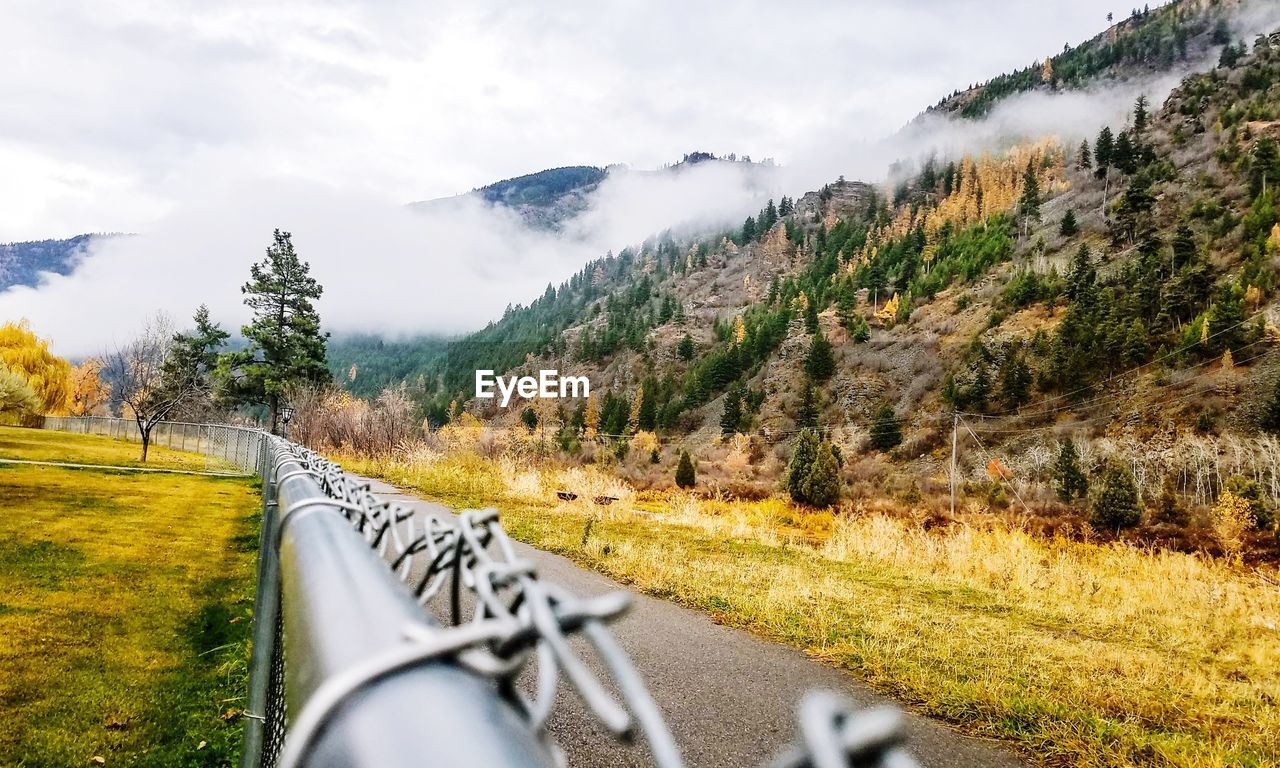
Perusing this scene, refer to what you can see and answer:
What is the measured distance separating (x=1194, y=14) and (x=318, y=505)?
600 feet

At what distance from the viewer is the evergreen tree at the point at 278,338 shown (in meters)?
37.2

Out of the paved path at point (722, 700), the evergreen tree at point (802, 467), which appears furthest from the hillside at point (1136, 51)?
the paved path at point (722, 700)

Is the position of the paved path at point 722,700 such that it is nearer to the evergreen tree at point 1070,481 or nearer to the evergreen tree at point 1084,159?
the evergreen tree at point 1070,481

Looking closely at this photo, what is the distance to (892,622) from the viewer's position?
6.57 metres

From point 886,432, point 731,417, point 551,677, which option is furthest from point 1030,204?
point 551,677

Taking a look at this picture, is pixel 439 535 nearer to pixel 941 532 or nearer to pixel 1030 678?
pixel 1030 678

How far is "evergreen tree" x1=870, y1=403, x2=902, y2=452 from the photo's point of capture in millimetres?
52875

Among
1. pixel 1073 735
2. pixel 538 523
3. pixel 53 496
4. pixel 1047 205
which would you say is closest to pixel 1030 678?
pixel 1073 735

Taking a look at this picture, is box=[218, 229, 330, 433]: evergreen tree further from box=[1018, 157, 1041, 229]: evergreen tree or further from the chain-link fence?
box=[1018, 157, 1041, 229]: evergreen tree

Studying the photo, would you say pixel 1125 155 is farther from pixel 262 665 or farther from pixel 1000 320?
pixel 262 665

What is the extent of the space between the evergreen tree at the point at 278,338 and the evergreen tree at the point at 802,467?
26500mm

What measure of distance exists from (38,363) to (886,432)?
2372 inches

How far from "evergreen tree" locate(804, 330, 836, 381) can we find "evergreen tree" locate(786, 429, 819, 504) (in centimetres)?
4488

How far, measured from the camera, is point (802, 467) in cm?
2662
